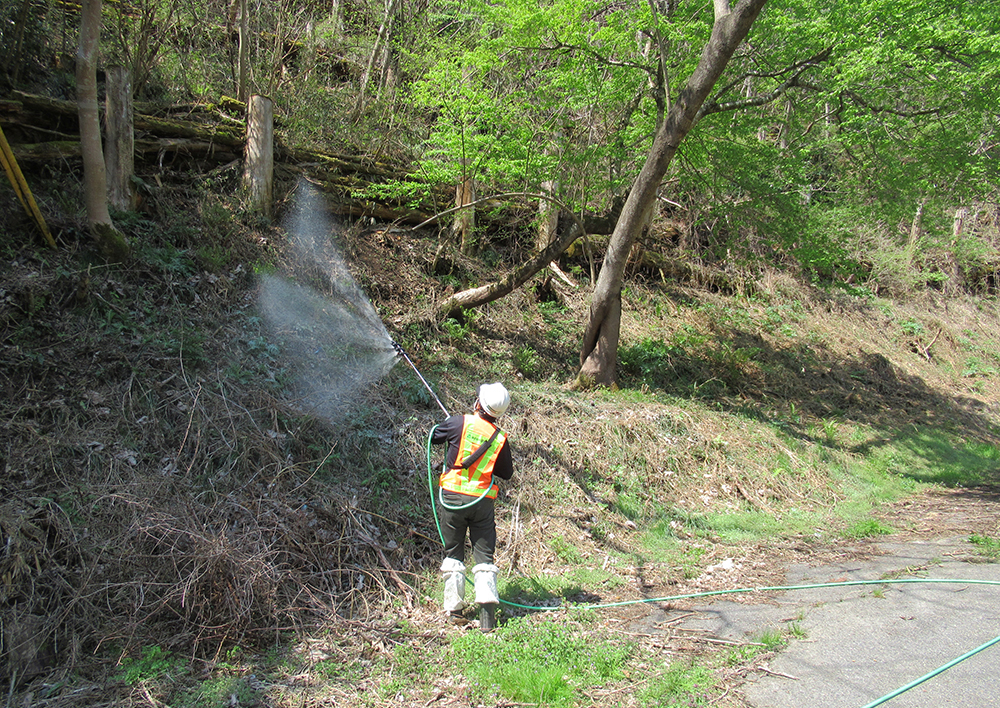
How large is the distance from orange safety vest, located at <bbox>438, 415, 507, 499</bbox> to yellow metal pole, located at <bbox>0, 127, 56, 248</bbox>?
5.60 m

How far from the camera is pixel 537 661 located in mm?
4254

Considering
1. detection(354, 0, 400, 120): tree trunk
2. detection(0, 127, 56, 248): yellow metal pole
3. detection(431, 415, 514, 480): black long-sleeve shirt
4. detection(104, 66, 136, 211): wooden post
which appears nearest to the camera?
detection(431, 415, 514, 480): black long-sleeve shirt

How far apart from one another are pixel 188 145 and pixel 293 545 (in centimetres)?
721

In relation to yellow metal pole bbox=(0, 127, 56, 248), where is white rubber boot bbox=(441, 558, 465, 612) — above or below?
below

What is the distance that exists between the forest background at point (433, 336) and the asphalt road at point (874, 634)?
1.85 ft

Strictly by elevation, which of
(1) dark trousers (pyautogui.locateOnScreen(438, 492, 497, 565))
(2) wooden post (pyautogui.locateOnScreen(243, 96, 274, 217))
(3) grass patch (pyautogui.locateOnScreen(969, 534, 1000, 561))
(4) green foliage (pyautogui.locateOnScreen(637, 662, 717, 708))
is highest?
(2) wooden post (pyautogui.locateOnScreen(243, 96, 274, 217))

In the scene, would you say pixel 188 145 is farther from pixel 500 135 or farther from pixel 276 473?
pixel 276 473

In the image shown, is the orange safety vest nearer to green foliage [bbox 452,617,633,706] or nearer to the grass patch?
green foliage [bbox 452,617,633,706]

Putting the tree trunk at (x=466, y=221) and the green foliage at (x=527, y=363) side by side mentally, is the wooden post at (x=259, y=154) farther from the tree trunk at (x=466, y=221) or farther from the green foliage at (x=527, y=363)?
the green foliage at (x=527, y=363)

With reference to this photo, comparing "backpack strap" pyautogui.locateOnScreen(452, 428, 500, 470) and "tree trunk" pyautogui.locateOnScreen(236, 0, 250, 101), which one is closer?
"backpack strap" pyautogui.locateOnScreen(452, 428, 500, 470)

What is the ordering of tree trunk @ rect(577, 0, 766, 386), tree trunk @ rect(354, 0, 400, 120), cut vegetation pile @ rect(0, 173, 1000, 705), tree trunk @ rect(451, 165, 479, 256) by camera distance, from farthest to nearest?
tree trunk @ rect(354, 0, 400, 120)
tree trunk @ rect(451, 165, 479, 256)
tree trunk @ rect(577, 0, 766, 386)
cut vegetation pile @ rect(0, 173, 1000, 705)

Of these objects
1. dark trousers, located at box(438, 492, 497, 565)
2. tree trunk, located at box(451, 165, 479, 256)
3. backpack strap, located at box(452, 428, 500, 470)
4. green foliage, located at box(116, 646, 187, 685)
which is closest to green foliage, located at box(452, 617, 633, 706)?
dark trousers, located at box(438, 492, 497, 565)

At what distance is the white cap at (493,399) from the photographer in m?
4.88

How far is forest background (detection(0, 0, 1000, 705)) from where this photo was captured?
4.41 metres
